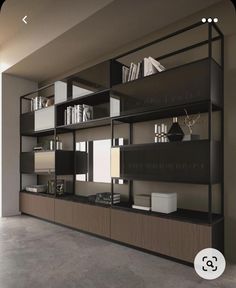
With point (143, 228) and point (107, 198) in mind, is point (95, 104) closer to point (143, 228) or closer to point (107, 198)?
point (107, 198)

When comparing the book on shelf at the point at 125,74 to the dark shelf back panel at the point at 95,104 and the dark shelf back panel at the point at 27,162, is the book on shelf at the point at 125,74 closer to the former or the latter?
the dark shelf back panel at the point at 95,104

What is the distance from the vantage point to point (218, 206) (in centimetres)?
278

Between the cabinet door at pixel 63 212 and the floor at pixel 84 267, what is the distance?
1.28 feet

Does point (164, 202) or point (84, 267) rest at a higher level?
point (164, 202)

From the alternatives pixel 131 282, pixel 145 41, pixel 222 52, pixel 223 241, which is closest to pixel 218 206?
pixel 223 241

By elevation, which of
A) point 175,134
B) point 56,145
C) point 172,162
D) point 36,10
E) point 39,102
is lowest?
point 172,162

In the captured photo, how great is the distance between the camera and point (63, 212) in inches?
158

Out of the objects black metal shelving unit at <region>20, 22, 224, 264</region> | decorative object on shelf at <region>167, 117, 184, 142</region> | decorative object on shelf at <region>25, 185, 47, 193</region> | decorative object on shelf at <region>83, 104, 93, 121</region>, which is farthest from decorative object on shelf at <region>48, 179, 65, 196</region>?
decorative object on shelf at <region>167, 117, 184, 142</region>

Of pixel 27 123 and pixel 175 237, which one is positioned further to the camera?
pixel 27 123

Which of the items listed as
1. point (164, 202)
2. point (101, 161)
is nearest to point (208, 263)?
point (164, 202)

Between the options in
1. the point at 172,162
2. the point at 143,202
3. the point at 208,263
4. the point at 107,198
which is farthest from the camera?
the point at 107,198

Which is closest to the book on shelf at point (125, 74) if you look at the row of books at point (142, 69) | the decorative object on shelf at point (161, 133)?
the row of books at point (142, 69)

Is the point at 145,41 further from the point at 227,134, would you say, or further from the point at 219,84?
the point at 227,134

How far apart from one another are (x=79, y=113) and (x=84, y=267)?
7.18ft
